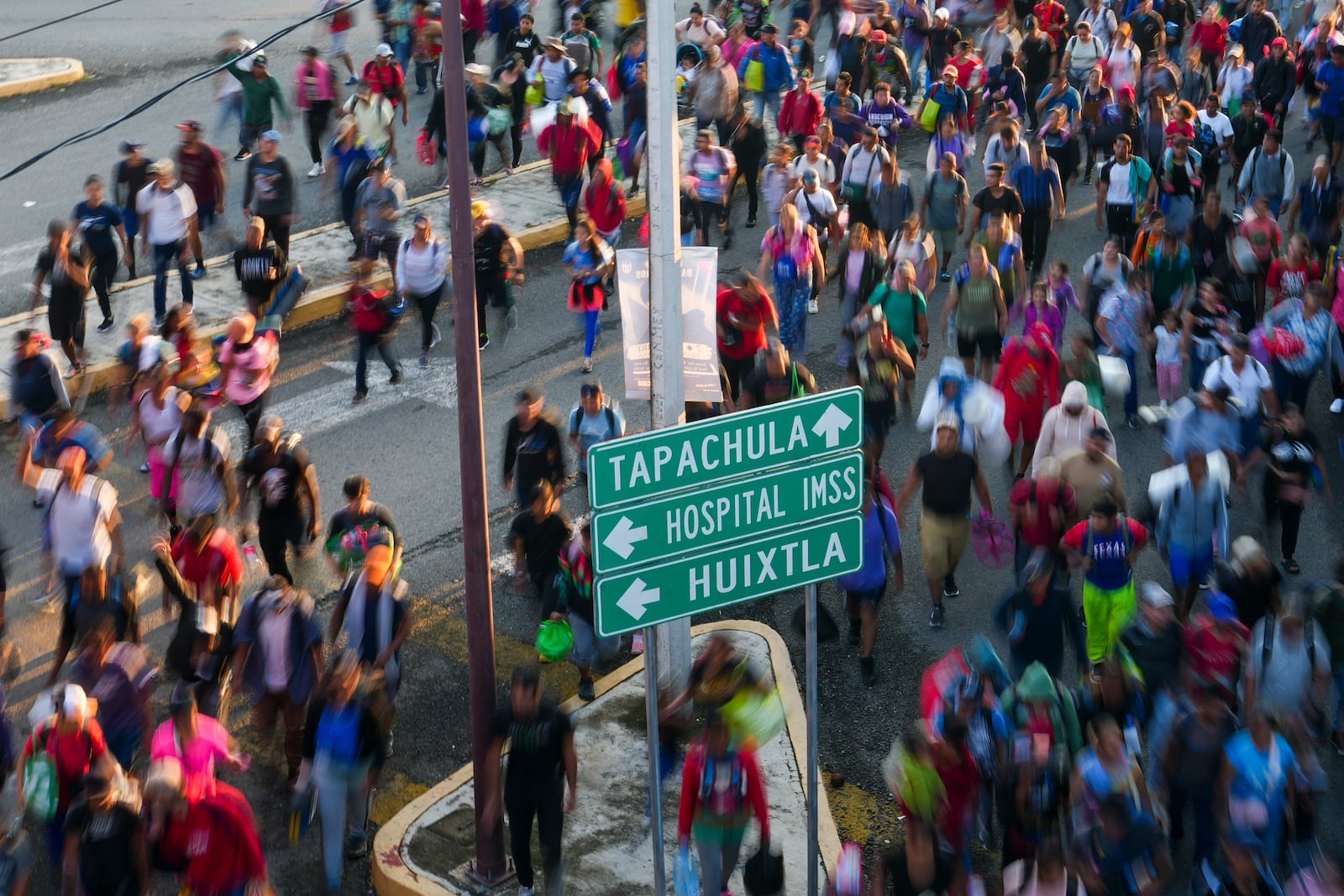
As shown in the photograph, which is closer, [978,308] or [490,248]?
[978,308]

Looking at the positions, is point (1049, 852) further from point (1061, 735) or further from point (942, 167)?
point (942, 167)

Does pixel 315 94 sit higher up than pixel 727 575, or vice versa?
pixel 727 575

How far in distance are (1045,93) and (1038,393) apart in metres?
8.39

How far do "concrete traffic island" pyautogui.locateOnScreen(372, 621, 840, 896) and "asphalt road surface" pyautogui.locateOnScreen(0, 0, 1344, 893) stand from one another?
0.85 ft

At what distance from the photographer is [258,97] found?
1939cm

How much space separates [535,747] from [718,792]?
3.12 feet


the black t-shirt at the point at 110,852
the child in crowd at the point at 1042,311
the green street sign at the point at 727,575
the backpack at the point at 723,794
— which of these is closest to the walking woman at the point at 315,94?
the child in crowd at the point at 1042,311

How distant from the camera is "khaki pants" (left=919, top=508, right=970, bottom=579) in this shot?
1115cm

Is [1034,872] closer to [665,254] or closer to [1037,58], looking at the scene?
[665,254]

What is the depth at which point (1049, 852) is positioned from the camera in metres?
7.53

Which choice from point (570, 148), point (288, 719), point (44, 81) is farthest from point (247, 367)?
point (44, 81)

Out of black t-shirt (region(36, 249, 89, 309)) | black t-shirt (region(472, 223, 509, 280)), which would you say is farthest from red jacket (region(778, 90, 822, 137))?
black t-shirt (region(36, 249, 89, 309))

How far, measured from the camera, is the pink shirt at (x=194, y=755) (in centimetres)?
820

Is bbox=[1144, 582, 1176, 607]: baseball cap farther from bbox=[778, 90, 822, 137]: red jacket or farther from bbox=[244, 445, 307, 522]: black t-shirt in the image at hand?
bbox=[778, 90, 822, 137]: red jacket
